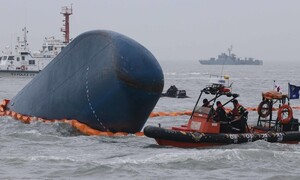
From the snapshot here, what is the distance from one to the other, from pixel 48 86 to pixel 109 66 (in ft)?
13.7

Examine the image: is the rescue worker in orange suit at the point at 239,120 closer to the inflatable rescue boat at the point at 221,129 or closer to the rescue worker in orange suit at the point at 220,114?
the inflatable rescue boat at the point at 221,129

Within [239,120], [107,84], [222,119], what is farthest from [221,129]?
[107,84]

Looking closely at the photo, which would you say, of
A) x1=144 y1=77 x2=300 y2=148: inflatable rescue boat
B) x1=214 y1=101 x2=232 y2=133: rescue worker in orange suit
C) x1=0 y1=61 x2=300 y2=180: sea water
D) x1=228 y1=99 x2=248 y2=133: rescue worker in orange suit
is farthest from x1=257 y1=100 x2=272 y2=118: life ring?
x1=214 y1=101 x2=232 y2=133: rescue worker in orange suit

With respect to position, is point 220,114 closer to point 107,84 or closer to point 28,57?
→ point 107,84

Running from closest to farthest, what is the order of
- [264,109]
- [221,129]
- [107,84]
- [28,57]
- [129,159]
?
[129,159] → [221,129] → [107,84] → [264,109] → [28,57]

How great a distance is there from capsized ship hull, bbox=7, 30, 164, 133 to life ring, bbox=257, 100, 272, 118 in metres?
3.38

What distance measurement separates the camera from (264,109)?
20.6 meters

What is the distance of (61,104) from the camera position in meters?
22.3

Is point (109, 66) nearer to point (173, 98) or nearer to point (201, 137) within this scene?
point (201, 137)

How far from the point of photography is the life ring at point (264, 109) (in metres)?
20.4

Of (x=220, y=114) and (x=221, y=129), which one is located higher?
(x=220, y=114)

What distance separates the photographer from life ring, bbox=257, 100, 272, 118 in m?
20.4

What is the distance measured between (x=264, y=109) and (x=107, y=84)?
17.6 ft

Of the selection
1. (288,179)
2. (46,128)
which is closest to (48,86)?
(46,128)
